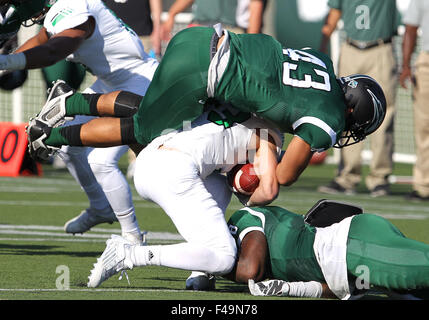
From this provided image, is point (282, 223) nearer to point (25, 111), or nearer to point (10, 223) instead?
point (10, 223)

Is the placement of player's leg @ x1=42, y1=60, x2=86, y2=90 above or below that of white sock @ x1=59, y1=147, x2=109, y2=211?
below

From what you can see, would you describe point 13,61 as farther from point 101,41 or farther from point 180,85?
point 180,85

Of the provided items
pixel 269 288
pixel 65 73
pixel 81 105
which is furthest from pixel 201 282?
pixel 65 73

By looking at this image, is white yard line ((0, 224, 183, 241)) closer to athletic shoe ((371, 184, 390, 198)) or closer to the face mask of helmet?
the face mask of helmet

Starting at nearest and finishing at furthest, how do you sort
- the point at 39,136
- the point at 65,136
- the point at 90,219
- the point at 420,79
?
the point at 65,136 < the point at 39,136 < the point at 90,219 < the point at 420,79

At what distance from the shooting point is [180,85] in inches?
214

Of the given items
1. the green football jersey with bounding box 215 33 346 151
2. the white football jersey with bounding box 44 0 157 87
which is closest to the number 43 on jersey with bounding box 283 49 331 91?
the green football jersey with bounding box 215 33 346 151

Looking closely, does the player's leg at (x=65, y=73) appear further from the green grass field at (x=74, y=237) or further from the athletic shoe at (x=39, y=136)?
the athletic shoe at (x=39, y=136)

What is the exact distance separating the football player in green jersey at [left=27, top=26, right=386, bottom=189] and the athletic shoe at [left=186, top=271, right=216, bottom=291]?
608mm

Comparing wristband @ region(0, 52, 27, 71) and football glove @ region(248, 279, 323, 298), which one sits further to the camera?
wristband @ region(0, 52, 27, 71)

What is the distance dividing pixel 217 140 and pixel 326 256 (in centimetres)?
81

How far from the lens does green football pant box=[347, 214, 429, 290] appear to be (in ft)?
16.3

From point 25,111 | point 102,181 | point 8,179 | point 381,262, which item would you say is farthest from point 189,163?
point 25,111

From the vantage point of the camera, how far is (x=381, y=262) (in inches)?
199
